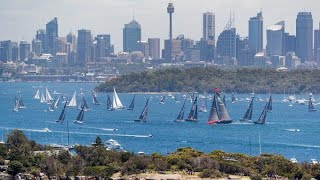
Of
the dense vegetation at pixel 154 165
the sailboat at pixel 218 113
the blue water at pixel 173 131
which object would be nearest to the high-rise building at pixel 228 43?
the blue water at pixel 173 131

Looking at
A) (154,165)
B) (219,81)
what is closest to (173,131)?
(154,165)

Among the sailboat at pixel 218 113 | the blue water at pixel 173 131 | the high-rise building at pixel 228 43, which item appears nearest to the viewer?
the blue water at pixel 173 131

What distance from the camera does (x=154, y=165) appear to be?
40.2m

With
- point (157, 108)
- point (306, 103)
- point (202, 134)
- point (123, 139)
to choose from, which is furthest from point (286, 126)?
point (306, 103)

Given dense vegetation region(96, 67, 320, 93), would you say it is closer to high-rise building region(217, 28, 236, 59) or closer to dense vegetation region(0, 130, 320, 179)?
high-rise building region(217, 28, 236, 59)

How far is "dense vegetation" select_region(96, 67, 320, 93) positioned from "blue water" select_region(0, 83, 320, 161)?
3326cm

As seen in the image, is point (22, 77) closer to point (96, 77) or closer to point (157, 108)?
point (96, 77)

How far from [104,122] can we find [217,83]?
55549 millimetres

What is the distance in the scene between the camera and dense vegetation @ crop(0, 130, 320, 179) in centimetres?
3925

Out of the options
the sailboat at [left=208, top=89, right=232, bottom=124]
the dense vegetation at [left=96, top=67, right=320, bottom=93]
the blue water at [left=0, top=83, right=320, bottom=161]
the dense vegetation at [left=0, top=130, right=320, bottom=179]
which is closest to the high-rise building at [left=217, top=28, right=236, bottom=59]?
the dense vegetation at [left=96, top=67, right=320, bottom=93]

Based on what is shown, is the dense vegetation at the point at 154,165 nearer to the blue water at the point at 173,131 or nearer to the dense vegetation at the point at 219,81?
the blue water at the point at 173,131

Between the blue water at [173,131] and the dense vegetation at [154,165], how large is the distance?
33.9ft

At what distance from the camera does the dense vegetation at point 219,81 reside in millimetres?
130875

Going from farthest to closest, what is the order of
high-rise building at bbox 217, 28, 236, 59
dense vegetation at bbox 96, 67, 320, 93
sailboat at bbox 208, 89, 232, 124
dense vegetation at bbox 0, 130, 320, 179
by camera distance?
1. high-rise building at bbox 217, 28, 236, 59
2. dense vegetation at bbox 96, 67, 320, 93
3. sailboat at bbox 208, 89, 232, 124
4. dense vegetation at bbox 0, 130, 320, 179
